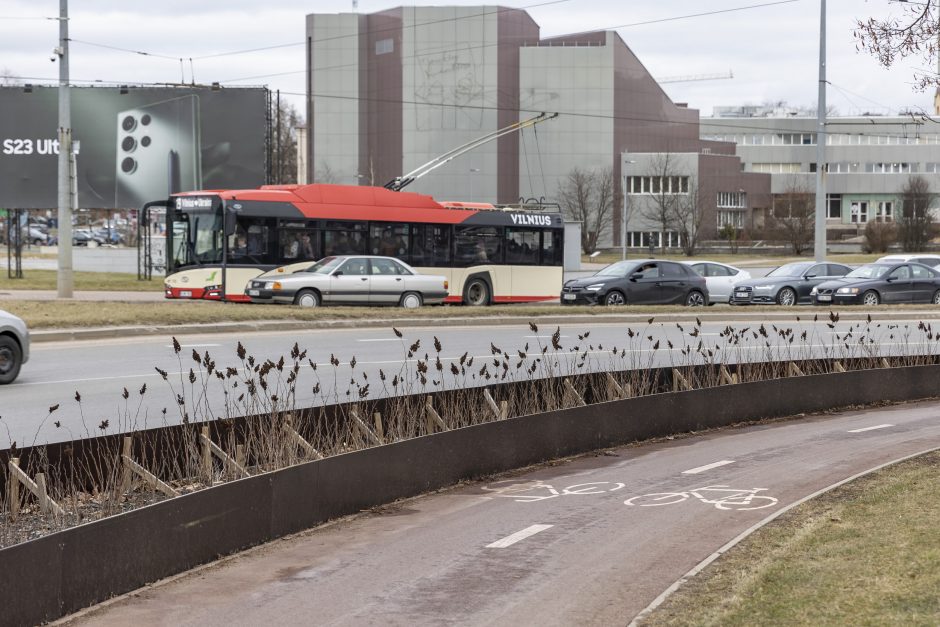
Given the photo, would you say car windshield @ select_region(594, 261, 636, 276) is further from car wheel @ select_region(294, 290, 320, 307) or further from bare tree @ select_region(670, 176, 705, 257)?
bare tree @ select_region(670, 176, 705, 257)

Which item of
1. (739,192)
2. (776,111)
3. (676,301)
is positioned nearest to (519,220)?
(676,301)

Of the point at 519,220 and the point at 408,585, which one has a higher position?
the point at 519,220

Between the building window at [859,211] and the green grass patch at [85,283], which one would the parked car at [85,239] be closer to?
the green grass patch at [85,283]

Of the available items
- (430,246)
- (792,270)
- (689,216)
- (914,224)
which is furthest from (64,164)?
(689,216)

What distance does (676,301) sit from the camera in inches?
1310

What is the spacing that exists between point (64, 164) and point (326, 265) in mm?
6523

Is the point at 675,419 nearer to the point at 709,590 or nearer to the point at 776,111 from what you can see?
the point at 709,590

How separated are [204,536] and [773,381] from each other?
904cm

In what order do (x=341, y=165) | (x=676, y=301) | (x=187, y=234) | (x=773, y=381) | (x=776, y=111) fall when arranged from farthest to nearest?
(x=776, y=111) → (x=341, y=165) → (x=676, y=301) → (x=187, y=234) → (x=773, y=381)

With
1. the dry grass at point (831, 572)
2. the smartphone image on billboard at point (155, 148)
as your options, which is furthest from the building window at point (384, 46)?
the dry grass at point (831, 572)

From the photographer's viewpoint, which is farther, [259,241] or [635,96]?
[635,96]

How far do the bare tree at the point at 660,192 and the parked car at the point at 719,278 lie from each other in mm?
58529

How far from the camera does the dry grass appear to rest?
637 centimetres

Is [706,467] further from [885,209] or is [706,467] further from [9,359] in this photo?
[885,209]
